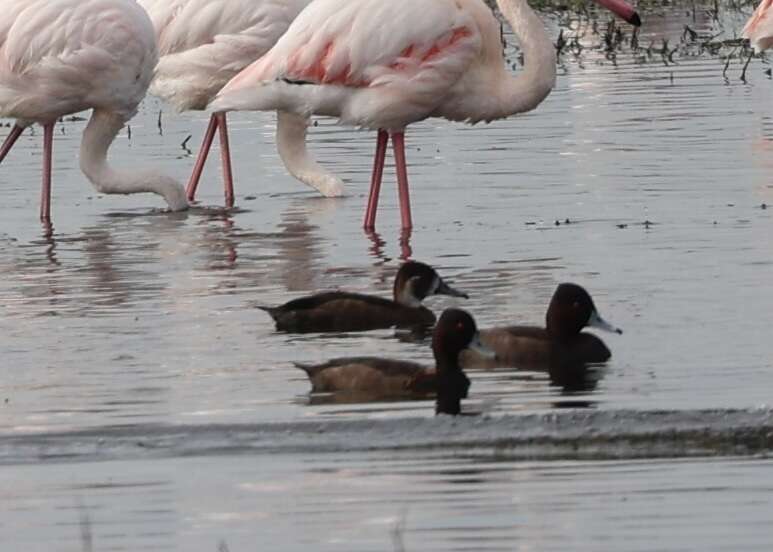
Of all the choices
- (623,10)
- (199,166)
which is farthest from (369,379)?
(199,166)

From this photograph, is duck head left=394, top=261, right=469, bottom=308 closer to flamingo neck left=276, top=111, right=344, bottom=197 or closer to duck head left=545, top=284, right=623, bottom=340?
duck head left=545, top=284, right=623, bottom=340

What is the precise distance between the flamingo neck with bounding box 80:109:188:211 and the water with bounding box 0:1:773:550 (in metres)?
0.22

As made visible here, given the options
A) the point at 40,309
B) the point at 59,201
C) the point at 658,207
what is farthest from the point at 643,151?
the point at 40,309

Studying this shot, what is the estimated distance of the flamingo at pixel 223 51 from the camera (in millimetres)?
16484

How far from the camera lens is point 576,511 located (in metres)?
7.10

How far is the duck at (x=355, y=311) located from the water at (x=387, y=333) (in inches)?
5.4

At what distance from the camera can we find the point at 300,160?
16500 mm

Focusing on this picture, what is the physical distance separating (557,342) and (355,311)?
4.10 feet

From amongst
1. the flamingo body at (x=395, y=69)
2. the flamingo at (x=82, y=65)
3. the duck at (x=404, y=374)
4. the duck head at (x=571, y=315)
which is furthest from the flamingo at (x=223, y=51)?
the duck at (x=404, y=374)

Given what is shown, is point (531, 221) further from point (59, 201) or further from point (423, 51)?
point (59, 201)

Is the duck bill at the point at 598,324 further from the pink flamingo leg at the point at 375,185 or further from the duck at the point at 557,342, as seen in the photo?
the pink flamingo leg at the point at 375,185

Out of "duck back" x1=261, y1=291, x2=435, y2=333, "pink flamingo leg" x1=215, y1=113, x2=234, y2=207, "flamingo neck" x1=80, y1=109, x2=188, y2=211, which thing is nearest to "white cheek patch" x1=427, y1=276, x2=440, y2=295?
"duck back" x1=261, y1=291, x2=435, y2=333

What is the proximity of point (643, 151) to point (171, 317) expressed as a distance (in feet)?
23.2

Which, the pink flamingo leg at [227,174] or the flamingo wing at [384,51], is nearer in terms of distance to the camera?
the flamingo wing at [384,51]
